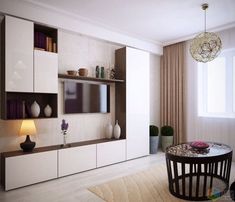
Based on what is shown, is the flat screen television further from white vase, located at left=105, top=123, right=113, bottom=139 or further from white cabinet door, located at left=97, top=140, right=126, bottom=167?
white cabinet door, located at left=97, top=140, right=126, bottom=167

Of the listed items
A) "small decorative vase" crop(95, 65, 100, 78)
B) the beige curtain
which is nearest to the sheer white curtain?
the beige curtain

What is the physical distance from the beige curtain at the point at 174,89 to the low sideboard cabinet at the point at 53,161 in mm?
1731

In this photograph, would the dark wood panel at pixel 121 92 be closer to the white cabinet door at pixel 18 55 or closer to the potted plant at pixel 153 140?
the potted plant at pixel 153 140

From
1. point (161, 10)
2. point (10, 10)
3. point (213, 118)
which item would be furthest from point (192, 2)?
point (10, 10)

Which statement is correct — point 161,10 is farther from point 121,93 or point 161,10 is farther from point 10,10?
point 10,10

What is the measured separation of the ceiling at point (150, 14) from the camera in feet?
10.1

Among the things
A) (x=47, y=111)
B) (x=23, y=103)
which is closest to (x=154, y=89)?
(x=47, y=111)

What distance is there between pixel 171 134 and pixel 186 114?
0.59 m

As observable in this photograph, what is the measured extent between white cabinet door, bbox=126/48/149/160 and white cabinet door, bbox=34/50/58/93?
1.55 metres

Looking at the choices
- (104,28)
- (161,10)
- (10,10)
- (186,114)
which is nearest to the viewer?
(10,10)

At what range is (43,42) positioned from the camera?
3145 mm

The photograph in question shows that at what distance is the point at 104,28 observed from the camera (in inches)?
158

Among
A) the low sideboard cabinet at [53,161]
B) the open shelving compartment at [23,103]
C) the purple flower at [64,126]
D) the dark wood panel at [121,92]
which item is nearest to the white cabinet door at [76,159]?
the low sideboard cabinet at [53,161]

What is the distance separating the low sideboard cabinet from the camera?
105 inches
